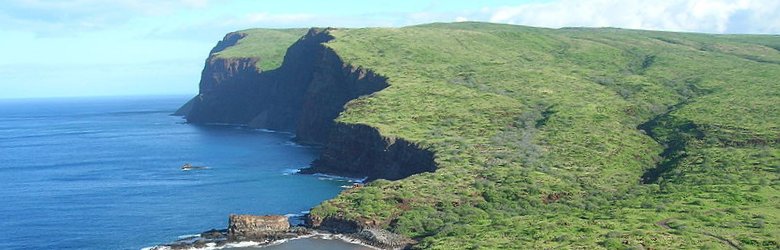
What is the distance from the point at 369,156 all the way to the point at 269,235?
209 ft

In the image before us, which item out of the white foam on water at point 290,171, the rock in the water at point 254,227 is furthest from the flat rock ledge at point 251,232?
the white foam on water at point 290,171

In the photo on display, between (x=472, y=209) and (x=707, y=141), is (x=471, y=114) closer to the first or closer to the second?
(x=707, y=141)

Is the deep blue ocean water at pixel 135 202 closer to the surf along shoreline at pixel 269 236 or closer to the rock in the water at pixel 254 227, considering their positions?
the surf along shoreline at pixel 269 236

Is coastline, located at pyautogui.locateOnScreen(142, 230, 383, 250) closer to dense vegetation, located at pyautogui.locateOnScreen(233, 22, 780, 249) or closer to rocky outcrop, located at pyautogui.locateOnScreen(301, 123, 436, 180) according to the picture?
dense vegetation, located at pyautogui.locateOnScreen(233, 22, 780, 249)

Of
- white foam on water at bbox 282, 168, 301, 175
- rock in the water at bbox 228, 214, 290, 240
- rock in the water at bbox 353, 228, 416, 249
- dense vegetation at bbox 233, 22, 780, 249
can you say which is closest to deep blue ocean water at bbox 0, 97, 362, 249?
white foam on water at bbox 282, 168, 301, 175

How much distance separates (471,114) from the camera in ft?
646

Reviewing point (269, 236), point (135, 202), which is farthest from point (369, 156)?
point (269, 236)

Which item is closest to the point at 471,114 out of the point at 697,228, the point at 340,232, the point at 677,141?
the point at 677,141

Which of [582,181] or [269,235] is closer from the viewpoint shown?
[269,235]

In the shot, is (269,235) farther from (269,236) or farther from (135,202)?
(135,202)

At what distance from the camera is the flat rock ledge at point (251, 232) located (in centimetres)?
11938

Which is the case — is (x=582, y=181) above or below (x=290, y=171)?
above

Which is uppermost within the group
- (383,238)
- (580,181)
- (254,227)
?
(580,181)

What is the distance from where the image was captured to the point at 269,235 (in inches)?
4744
